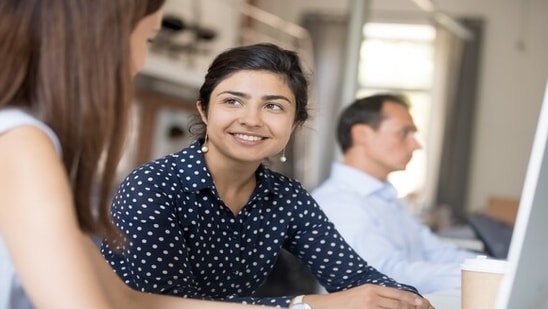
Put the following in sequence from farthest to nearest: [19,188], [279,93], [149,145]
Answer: [149,145]
[279,93]
[19,188]

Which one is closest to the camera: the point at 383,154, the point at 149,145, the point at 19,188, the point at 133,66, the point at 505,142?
the point at 19,188

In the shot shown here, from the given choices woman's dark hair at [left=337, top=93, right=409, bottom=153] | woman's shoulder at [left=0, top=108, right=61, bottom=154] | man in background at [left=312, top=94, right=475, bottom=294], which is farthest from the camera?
woman's dark hair at [left=337, top=93, right=409, bottom=153]

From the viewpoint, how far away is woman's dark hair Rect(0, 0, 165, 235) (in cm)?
114

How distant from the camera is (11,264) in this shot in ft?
3.75

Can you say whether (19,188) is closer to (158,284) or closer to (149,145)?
(158,284)

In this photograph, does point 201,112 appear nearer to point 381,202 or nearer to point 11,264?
point 11,264

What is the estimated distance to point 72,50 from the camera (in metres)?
1.14

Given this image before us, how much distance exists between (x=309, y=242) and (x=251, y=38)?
27.6 ft

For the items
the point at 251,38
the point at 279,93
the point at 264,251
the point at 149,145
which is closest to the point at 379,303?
the point at 264,251

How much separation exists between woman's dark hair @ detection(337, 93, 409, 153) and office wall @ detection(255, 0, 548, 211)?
687cm

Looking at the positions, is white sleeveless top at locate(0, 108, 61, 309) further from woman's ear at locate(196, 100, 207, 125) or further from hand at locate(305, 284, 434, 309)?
woman's ear at locate(196, 100, 207, 125)

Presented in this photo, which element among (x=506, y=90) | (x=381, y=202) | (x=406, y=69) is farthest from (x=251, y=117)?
(x=406, y=69)

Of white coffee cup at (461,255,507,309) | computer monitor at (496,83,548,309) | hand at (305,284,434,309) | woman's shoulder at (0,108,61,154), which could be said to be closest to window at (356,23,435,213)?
hand at (305,284,434,309)

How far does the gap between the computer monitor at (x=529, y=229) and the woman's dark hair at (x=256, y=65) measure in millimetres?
953
